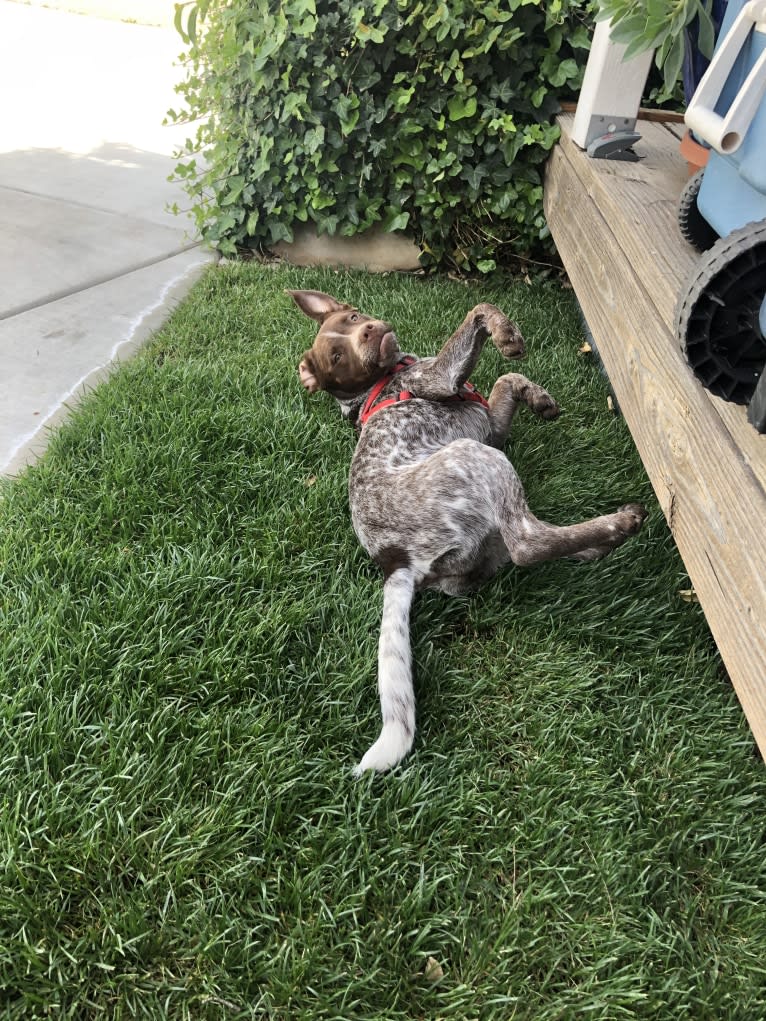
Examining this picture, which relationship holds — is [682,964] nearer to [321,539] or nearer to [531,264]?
[321,539]

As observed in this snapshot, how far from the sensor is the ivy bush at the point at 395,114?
175 inches

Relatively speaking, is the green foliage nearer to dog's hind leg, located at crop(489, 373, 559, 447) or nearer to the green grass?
dog's hind leg, located at crop(489, 373, 559, 447)

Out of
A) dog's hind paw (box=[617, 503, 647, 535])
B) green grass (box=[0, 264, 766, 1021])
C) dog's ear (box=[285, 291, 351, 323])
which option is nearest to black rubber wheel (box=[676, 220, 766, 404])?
dog's hind paw (box=[617, 503, 647, 535])

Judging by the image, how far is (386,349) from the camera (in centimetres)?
321

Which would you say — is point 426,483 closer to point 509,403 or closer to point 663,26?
point 509,403

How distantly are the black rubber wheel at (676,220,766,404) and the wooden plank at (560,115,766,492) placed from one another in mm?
110

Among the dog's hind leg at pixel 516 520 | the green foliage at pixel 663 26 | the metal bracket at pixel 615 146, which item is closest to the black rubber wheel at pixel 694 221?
the green foliage at pixel 663 26

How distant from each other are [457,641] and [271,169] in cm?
377

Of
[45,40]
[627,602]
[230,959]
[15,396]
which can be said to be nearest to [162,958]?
[230,959]

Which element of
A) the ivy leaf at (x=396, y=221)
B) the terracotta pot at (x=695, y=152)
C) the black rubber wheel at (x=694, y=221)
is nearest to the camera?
the black rubber wheel at (x=694, y=221)

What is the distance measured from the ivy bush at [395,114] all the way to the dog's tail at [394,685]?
328cm

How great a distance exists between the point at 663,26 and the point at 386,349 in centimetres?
147

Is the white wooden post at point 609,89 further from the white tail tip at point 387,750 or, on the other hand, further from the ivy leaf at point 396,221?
the white tail tip at point 387,750

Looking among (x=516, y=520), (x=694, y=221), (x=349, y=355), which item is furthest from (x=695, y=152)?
(x=516, y=520)
